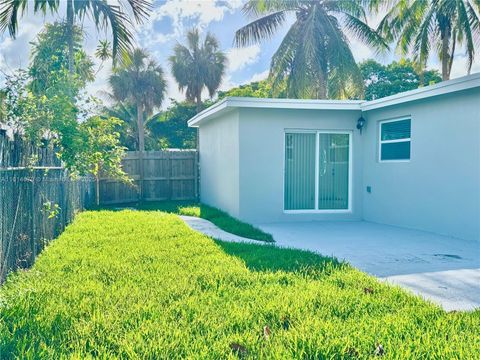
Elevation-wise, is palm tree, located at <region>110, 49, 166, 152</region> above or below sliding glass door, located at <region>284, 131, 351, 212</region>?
above

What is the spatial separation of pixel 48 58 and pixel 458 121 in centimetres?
891

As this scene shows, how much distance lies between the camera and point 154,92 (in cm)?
2580

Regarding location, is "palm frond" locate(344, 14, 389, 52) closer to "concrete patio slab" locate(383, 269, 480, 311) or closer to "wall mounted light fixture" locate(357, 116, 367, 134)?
"wall mounted light fixture" locate(357, 116, 367, 134)

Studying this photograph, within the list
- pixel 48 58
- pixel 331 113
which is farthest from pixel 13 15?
pixel 331 113

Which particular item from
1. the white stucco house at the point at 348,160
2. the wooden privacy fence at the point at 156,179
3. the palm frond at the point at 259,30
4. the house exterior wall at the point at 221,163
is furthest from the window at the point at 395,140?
the palm frond at the point at 259,30

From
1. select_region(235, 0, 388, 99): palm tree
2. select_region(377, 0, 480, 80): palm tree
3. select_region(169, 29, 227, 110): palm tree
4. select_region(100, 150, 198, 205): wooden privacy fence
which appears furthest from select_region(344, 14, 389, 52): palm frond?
select_region(169, 29, 227, 110): palm tree

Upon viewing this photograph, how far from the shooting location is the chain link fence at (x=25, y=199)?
4598 mm

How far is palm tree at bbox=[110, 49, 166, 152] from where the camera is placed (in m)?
25.1

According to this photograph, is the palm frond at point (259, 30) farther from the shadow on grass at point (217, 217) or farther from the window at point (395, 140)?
the window at point (395, 140)

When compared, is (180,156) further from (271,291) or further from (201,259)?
(271,291)

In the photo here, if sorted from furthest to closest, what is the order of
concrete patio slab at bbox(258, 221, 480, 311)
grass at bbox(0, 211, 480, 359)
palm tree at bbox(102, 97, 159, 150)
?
palm tree at bbox(102, 97, 159, 150) < concrete patio slab at bbox(258, 221, 480, 311) < grass at bbox(0, 211, 480, 359)

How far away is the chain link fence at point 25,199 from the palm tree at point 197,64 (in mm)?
18799

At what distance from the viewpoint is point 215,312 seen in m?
3.74

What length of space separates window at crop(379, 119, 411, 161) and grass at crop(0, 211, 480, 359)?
16.2 ft
